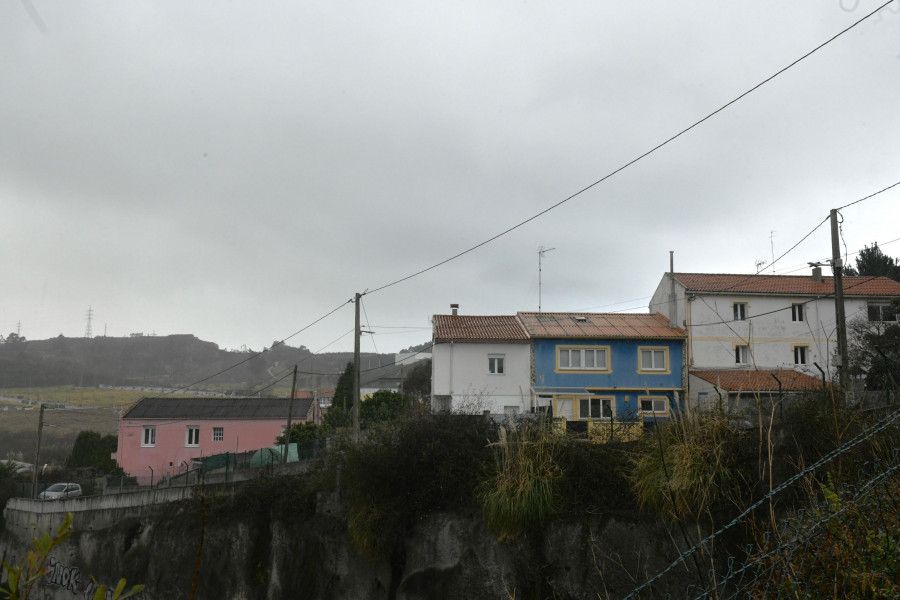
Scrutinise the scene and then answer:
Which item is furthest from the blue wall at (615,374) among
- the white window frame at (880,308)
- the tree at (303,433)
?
the tree at (303,433)

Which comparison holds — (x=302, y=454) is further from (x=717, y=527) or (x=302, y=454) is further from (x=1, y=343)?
(x=1, y=343)

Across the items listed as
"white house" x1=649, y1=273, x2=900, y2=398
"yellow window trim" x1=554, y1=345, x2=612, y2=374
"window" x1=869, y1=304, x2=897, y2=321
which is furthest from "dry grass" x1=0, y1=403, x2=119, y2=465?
"window" x1=869, y1=304, x2=897, y2=321

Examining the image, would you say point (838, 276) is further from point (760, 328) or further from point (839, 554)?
point (760, 328)

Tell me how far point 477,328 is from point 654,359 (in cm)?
877

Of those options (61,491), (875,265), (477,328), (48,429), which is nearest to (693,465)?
(477,328)

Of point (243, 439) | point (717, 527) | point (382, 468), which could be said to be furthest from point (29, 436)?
point (717, 527)

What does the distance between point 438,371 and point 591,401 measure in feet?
24.4

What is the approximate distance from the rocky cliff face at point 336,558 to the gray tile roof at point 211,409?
21561mm

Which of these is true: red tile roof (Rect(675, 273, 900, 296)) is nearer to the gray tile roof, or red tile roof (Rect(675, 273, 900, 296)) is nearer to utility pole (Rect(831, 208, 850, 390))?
utility pole (Rect(831, 208, 850, 390))

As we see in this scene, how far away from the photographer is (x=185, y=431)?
46.0m

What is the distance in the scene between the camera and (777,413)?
12703 mm

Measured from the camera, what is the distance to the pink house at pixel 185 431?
45.5 m

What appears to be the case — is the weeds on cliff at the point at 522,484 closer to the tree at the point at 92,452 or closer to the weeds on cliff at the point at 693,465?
the weeds on cliff at the point at 693,465

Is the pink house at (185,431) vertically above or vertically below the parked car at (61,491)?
above
